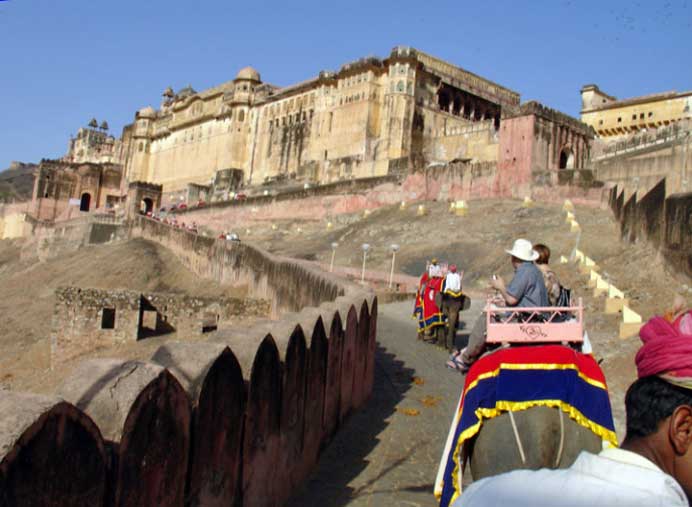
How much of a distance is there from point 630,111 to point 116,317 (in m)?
50.3

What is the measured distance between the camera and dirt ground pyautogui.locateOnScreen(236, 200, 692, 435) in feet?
45.8

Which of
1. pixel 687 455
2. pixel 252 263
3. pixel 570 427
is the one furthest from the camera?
pixel 252 263

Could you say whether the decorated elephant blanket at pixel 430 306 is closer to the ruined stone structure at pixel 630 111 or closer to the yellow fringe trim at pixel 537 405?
the yellow fringe trim at pixel 537 405

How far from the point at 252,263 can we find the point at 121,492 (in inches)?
757

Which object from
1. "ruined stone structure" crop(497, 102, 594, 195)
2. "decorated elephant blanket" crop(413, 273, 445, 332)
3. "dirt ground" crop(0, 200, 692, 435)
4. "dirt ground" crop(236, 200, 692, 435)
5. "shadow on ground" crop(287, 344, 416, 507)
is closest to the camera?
"shadow on ground" crop(287, 344, 416, 507)

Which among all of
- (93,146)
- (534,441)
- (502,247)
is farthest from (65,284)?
(93,146)

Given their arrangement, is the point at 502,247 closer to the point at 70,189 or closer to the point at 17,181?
the point at 70,189

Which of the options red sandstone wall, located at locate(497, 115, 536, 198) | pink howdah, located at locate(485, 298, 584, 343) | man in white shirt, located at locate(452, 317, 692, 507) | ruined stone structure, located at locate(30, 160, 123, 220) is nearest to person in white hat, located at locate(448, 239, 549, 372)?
pink howdah, located at locate(485, 298, 584, 343)

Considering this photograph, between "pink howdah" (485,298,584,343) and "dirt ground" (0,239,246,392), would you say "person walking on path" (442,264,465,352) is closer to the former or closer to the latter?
"dirt ground" (0,239,246,392)

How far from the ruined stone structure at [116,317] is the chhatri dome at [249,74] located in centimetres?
5402

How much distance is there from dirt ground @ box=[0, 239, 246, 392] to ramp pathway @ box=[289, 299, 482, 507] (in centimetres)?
742

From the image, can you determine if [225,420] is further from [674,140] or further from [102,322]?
[674,140]

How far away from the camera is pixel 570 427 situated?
3963 millimetres

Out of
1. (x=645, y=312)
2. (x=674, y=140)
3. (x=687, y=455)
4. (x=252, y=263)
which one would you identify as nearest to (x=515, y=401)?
(x=687, y=455)
